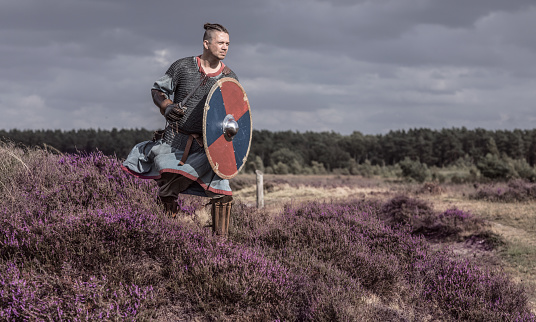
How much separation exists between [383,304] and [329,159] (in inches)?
2136

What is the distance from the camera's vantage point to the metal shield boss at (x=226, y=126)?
4.06m

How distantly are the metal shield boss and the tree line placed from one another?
132 feet

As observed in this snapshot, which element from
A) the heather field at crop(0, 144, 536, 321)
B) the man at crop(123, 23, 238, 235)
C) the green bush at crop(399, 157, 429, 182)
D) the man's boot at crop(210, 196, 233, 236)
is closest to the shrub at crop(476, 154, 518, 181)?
the green bush at crop(399, 157, 429, 182)

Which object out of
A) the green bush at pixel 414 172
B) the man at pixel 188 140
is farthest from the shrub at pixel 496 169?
the man at pixel 188 140

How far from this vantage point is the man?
4.38 meters

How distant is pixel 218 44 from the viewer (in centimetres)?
441

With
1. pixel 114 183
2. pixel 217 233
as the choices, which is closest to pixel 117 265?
pixel 217 233

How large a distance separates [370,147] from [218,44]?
5933 centimetres

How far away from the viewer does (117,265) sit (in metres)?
3.69

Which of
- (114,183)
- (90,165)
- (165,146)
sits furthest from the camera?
(90,165)

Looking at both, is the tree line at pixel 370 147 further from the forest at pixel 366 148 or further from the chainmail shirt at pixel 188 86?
the chainmail shirt at pixel 188 86

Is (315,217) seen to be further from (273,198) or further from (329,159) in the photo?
(329,159)

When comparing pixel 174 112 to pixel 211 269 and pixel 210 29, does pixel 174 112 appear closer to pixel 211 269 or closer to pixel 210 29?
pixel 210 29

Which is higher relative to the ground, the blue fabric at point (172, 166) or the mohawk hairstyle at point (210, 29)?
the mohawk hairstyle at point (210, 29)
